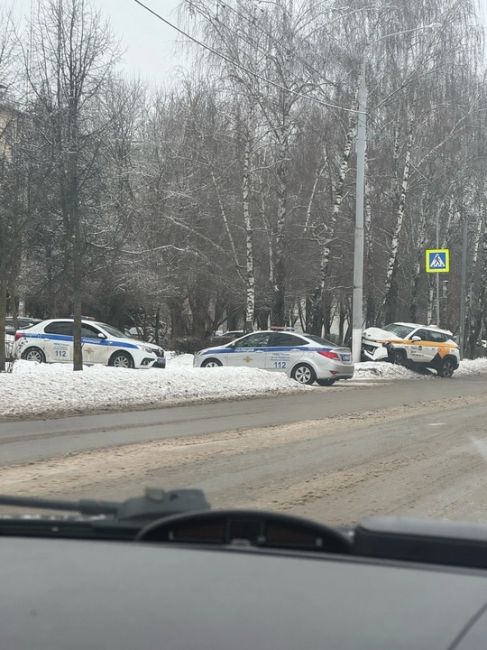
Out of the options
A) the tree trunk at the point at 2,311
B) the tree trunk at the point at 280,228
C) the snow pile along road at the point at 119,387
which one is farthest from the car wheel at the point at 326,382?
the tree trunk at the point at 2,311

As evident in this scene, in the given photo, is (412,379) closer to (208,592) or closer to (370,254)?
(370,254)

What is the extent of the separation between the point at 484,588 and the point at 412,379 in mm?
26406

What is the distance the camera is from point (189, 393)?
18.9 m

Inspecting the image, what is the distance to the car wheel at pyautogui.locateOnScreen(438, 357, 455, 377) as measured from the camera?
29.9m

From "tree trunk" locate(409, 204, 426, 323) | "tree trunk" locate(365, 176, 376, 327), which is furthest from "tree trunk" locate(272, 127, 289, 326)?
"tree trunk" locate(409, 204, 426, 323)

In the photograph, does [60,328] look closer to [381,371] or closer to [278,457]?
[381,371]

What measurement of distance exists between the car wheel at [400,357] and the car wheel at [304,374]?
7419mm

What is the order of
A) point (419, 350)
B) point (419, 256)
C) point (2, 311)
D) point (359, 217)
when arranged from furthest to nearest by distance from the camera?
point (419, 256) < point (419, 350) < point (359, 217) < point (2, 311)

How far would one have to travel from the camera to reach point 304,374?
23.3 metres

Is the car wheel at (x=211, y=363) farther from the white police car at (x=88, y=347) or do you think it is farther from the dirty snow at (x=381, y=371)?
the dirty snow at (x=381, y=371)

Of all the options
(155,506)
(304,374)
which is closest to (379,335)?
(304,374)

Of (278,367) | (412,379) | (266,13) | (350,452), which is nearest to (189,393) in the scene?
(278,367)

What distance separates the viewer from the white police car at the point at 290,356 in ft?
76.2

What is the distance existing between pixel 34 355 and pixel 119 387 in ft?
27.3
